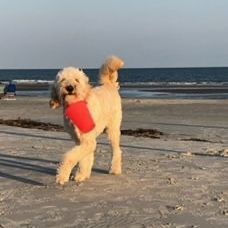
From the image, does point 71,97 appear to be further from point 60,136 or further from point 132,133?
point 132,133

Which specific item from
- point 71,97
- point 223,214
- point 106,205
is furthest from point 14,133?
point 223,214

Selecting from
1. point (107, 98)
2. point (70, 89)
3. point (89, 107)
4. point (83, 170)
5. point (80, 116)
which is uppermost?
point (107, 98)

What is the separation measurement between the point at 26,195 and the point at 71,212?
3.28 feet

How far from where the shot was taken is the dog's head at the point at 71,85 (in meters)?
6.62

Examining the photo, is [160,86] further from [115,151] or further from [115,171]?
[115,171]

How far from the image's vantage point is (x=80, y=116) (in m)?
6.80

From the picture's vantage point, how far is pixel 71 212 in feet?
18.4

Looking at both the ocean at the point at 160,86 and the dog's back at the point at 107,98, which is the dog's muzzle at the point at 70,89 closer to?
the dog's back at the point at 107,98

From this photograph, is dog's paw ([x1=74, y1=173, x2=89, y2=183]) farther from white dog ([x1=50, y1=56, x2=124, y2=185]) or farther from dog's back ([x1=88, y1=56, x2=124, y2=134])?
dog's back ([x1=88, y1=56, x2=124, y2=134])

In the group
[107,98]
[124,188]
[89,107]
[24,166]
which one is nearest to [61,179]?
[124,188]

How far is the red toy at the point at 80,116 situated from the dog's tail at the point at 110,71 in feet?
3.66

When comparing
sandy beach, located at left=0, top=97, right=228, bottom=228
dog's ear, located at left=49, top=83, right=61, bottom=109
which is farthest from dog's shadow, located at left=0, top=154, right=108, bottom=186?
dog's ear, located at left=49, top=83, right=61, bottom=109

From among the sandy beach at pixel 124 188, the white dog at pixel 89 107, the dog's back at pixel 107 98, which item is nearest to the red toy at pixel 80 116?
the white dog at pixel 89 107

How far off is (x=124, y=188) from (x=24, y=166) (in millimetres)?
2203
